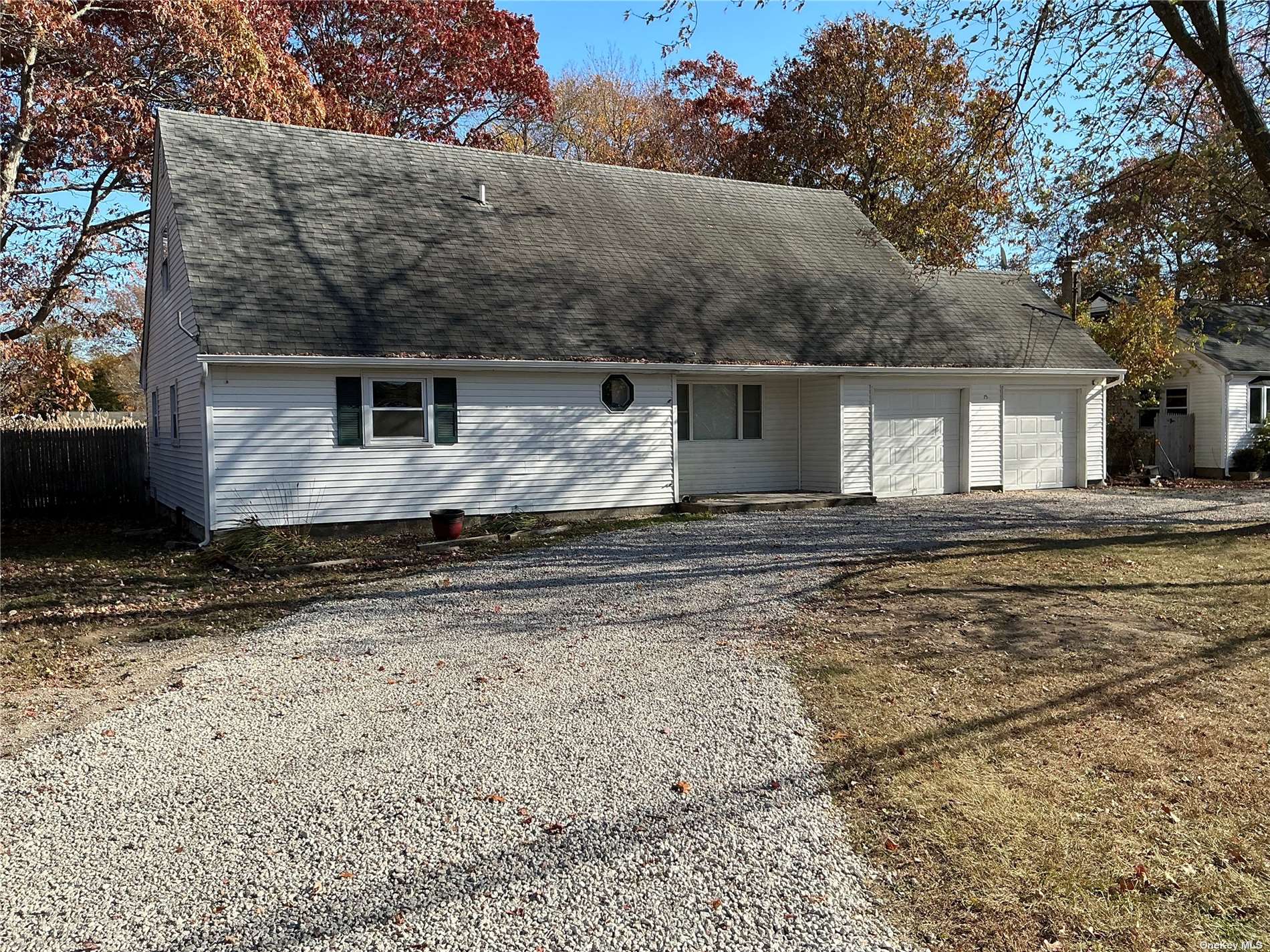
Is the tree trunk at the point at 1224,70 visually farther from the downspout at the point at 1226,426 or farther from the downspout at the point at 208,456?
the downspout at the point at 1226,426

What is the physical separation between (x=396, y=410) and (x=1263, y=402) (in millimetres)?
23272

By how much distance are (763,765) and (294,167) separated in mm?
14621

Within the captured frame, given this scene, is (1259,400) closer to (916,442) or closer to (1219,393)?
(1219,393)

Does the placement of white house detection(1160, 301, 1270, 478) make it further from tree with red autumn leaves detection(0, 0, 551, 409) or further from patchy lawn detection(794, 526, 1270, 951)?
tree with red autumn leaves detection(0, 0, 551, 409)

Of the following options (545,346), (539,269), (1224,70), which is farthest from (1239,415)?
(545,346)

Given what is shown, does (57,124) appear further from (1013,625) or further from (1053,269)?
(1053,269)

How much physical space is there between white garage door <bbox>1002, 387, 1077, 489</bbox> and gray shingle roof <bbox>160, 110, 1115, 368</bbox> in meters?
0.85

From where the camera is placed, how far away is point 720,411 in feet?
57.1

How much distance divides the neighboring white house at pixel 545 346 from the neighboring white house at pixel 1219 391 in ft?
20.8

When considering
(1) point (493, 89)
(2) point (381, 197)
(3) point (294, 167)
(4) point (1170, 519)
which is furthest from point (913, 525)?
(1) point (493, 89)

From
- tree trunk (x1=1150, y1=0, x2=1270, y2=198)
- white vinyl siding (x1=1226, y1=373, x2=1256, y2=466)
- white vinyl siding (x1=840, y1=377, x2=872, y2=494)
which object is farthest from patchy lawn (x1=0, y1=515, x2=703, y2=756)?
white vinyl siding (x1=1226, y1=373, x2=1256, y2=466)

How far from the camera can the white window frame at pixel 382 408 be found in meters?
13.5

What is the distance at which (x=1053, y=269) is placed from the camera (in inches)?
1296

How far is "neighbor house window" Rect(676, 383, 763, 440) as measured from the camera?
17.0m
